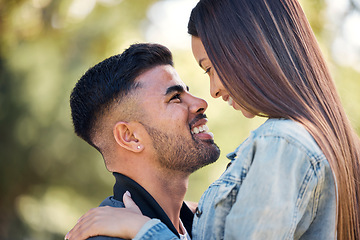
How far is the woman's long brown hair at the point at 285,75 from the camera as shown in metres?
1.62

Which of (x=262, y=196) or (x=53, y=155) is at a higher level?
(x=53, y=155)

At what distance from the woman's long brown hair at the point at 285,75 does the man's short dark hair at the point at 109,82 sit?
674 mm

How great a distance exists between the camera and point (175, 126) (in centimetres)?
235

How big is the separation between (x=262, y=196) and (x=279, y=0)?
808 mm

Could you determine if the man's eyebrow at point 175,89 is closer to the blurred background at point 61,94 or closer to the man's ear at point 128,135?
the man's ear at point 128,135

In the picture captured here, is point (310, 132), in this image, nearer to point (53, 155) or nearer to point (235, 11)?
point (235, 11)

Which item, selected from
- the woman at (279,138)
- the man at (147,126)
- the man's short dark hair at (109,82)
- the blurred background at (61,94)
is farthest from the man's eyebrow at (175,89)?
the blurred background at (61,94)

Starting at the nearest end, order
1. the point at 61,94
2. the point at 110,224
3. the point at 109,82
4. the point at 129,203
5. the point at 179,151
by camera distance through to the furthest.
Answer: the point at 110,224, the point at 129,203, the point at 179,151, the point at 109,82, the point at 61,94

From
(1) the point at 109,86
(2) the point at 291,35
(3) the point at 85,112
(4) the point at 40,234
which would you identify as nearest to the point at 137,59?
(1) the point at 109,86

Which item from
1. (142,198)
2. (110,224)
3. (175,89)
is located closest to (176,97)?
(175,89)

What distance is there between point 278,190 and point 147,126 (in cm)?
105

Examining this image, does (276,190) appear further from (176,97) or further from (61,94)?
(61,94)

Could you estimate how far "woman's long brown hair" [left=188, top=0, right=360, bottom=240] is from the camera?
162cm

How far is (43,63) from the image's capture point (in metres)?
6.05
